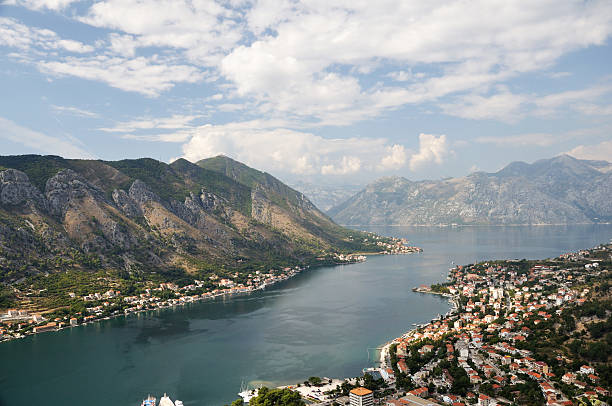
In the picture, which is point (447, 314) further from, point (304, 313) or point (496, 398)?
point (496, 398)

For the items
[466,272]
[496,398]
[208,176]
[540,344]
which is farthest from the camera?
[208,176]

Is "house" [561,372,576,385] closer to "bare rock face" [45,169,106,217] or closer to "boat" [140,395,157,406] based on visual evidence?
"boat" [140,395,157,406]

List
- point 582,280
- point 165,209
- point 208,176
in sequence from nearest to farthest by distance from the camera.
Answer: point 582,280 → point 165,209 → point 208,176

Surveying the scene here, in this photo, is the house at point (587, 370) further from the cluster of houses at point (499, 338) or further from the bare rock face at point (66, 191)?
the bare rock face at point (66, 191)

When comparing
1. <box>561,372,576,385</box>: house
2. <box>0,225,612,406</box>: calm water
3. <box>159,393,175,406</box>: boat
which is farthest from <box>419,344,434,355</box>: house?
<box>159,393,175,406</box>: boat

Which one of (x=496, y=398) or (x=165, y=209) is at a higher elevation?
(x=165, y=209)

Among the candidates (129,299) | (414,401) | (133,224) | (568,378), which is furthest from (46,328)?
(568,378)

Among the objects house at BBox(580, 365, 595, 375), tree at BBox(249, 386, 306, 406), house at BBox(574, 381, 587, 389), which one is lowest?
tree at BBox(249, 386, 306, 406)

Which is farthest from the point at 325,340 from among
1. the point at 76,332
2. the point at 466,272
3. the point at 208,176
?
the point at 208,176
